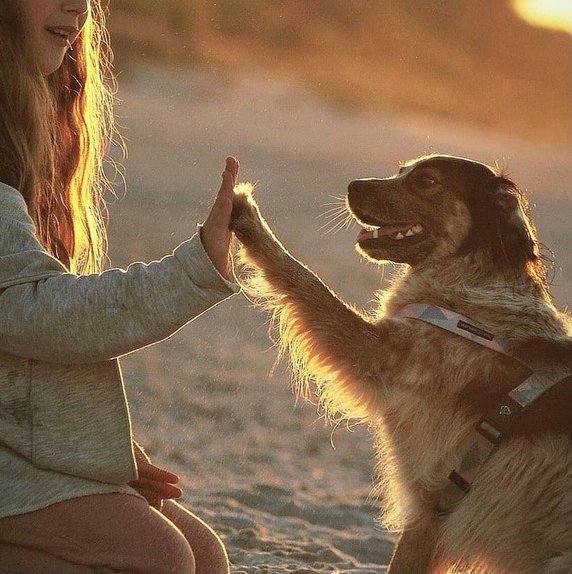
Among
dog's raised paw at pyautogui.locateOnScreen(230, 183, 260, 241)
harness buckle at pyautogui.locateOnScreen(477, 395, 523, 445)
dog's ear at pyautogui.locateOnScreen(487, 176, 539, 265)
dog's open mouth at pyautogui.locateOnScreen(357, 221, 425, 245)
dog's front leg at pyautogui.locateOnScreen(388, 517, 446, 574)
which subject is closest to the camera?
harness buckle at pyautogui.locateOnScreen(477, 395, 523, 445)

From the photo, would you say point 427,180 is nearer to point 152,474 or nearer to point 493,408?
point 493,408

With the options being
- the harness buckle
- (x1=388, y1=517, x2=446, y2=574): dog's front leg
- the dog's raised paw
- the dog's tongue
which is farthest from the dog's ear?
(x1=388, y1=517, x2=446, y2=574): dog's front leg

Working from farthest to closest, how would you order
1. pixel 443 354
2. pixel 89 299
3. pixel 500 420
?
pixel 443 354, pixel 500 420, pixel 89 299

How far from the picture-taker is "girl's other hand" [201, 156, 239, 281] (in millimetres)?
2633

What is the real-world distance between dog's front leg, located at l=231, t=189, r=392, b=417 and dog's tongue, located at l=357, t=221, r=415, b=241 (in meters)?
0.27

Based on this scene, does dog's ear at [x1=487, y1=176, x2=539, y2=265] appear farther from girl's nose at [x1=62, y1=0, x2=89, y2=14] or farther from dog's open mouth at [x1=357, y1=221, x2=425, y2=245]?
girl's nose at [x1=62, y1=0, x2=89, y2=14]

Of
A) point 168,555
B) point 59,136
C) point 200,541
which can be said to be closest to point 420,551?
point 200,541

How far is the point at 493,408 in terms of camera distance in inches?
129

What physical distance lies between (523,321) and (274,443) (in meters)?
3.37

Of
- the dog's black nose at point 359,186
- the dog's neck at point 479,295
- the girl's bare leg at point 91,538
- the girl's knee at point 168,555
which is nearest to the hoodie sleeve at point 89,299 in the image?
the girl's bare leg at point 91,538

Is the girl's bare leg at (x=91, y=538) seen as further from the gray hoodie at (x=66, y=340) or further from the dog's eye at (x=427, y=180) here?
the dog's eye at (x=427, y=180)

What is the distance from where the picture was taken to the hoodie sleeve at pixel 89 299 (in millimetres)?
2564

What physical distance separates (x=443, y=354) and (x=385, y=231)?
2.28ft

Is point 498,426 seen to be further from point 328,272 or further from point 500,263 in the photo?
point 328,272
